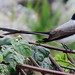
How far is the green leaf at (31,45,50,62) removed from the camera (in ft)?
4.73

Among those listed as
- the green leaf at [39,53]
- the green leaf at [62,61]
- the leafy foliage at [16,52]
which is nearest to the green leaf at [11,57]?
the leafy foliage at [16,52]

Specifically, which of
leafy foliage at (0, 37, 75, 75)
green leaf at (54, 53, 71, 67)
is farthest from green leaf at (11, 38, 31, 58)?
green leaf at (54, 53, 71, 67)

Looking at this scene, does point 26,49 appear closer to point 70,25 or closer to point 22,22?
point 70,25

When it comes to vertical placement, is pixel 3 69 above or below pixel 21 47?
below

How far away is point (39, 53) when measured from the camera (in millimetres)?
1466

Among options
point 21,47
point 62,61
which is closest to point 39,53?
point 21,47

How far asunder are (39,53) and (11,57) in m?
0.21

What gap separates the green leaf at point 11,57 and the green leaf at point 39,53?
0.14m

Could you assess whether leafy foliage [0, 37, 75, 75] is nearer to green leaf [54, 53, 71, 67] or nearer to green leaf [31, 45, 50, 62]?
green leaf [31, 45, 50, 62]

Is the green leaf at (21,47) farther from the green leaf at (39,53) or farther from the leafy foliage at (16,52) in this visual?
the green leaf at (39,53)

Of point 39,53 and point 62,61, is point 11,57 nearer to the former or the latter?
point 39,53

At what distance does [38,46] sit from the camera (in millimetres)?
1499

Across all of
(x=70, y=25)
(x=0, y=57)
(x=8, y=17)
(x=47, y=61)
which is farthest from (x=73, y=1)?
(x=0, y=57)

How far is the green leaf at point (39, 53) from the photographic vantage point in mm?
1441
